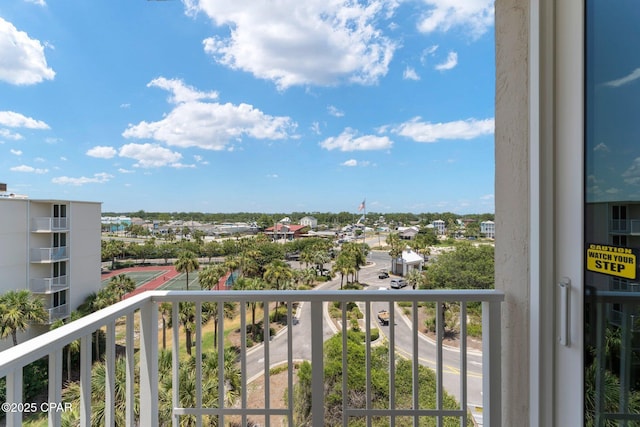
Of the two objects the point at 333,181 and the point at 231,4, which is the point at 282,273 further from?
the point at 231,4

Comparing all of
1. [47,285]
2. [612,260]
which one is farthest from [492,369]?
[47,285]

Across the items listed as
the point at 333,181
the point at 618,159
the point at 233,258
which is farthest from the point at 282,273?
the point at 618,159

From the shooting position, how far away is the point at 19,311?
139 cm

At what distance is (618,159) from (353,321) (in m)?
1.25

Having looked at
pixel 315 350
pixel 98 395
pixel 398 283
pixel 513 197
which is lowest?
pixel 98 395

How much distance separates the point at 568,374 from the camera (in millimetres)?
1057

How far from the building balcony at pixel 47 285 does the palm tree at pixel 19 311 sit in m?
0.03

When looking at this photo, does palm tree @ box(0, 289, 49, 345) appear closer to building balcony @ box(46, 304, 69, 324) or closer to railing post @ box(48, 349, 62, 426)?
building balcony @ box(46, 304, 69, 324)

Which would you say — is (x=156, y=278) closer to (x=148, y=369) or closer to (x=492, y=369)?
(x=148, y=369)

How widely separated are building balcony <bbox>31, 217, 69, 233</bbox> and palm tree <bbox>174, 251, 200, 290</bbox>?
2.16 feet

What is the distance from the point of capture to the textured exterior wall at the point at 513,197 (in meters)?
1.23

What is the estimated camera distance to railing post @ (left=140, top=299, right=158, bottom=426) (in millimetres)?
1285

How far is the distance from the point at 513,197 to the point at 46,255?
2.50 meters

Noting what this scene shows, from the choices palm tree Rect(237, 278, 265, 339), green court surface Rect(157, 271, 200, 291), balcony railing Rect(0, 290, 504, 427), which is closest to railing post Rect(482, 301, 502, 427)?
balcony railing Rect(0, 290, 504, 427)
